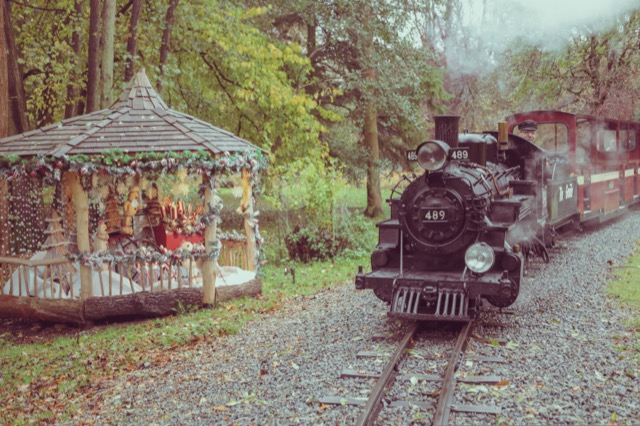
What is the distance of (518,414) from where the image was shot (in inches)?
197

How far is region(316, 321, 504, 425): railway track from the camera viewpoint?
5137 mm

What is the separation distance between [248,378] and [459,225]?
304 centimetres

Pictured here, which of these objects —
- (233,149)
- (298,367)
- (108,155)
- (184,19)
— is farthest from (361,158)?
(298,367)

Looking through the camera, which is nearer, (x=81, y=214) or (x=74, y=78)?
(x=81, y=214)

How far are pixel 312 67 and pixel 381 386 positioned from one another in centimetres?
1472

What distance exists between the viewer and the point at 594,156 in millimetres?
14438

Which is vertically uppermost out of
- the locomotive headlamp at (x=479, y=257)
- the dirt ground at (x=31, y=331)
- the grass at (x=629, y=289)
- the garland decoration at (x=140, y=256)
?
the locomotive headlamp at (x=479, y=257)

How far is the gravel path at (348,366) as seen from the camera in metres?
5.25

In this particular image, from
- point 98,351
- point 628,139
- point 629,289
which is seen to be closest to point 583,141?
point 628,139

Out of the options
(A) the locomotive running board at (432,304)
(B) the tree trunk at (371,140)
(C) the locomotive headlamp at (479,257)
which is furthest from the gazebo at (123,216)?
(B) the tree trunk at (371,140)

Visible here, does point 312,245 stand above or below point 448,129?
below

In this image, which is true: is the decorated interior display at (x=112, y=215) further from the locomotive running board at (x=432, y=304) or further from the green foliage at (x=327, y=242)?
the locomotive running board at (x=432, y=304)

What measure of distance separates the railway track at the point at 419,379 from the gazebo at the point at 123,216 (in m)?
4.64

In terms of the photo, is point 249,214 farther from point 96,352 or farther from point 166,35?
point 166,35
